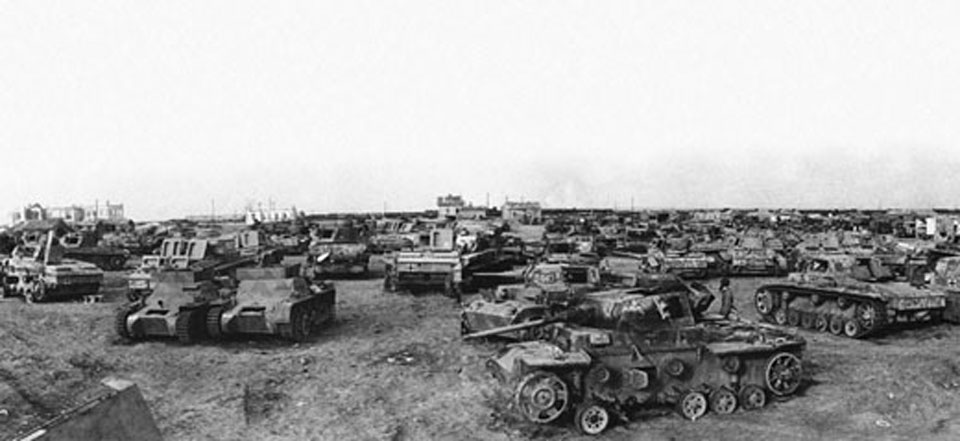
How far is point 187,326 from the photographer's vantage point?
15.7 meters

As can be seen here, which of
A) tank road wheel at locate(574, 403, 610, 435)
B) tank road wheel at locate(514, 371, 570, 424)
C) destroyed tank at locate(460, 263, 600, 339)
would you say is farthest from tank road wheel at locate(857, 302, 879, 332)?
tank road wheel at locate(514, 371, 570, 424)

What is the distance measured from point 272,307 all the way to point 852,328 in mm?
13419

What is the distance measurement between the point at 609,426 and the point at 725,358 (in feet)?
7.41

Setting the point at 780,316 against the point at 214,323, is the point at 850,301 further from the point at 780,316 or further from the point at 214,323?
the point at 214,323

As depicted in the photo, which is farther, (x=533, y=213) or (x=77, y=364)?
(x=533, y=213)

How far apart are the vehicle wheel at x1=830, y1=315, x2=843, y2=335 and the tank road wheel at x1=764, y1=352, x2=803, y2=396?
6866 millimetres

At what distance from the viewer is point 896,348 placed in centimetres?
1612

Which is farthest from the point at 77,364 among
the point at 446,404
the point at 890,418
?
the point at 890,418

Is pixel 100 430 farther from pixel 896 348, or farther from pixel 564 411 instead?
pixel 896 348

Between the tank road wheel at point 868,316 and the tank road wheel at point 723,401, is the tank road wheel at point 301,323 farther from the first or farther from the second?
the tank road wheel at point 868,316

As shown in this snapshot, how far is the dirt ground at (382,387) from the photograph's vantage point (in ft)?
35.0

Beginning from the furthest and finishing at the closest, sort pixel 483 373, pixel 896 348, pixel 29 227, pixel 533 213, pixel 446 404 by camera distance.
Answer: pixel 533 213 < pixel 29 227 < pixel 896 348 < pixel 483 373 < pixel 446 404

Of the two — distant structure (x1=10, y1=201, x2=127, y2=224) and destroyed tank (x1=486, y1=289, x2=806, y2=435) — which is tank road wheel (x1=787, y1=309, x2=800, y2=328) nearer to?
destroyed tank (x1=486, y1=289, x2=806, y2=435)

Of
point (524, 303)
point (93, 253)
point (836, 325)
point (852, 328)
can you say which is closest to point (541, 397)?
point (524, 303)
